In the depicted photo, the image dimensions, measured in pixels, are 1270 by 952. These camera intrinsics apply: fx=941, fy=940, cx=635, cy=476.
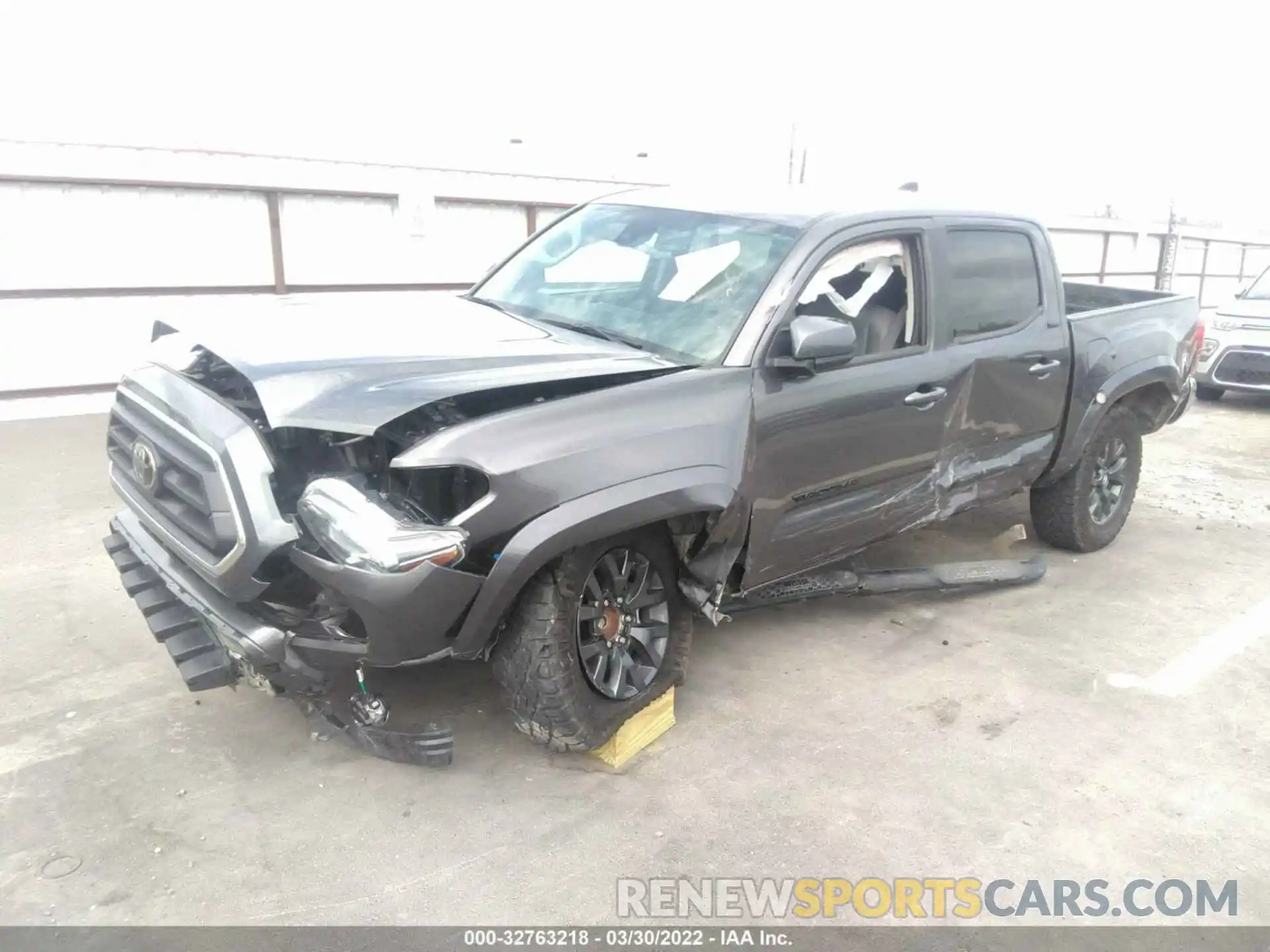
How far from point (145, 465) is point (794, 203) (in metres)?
2.70

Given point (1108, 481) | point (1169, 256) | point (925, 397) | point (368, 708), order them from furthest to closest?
1. point (1169, 256)
2. point (1108, 481)
3. point (925, 397)
4. point (368, 708)

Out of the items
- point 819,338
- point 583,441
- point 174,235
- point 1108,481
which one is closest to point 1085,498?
point 1108,481

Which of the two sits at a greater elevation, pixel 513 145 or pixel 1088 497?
pixel 513 145

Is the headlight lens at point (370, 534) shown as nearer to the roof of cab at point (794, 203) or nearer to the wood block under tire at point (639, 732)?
the wood block under tire at point (639, 732)

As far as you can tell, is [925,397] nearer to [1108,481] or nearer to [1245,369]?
[1108,481]

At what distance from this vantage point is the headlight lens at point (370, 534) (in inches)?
101

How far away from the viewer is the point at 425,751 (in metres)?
3.06

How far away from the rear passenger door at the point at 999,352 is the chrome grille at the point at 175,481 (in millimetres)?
2934

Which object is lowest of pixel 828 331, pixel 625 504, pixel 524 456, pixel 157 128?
pixel 625 504

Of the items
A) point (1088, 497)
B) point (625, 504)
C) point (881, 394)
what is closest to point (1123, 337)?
point (1088, 497)

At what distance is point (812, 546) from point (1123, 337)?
259cm

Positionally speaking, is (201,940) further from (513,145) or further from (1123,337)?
(513,145)

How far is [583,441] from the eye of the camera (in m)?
2.87

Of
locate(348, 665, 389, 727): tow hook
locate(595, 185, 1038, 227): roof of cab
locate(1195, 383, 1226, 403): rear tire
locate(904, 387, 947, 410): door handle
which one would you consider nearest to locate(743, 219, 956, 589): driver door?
locate(904, 387, 947, 410): door handle
